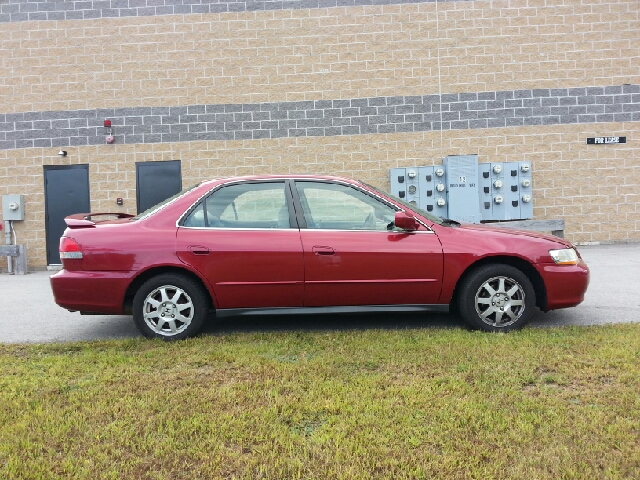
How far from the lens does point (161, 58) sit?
11312 mm

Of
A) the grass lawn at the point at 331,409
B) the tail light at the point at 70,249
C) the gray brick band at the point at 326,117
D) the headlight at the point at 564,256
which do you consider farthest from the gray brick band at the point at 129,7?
the grass lawn at the point at 331,409

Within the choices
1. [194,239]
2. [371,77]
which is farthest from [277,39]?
[194,239]

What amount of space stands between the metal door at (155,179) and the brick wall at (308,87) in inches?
6.5

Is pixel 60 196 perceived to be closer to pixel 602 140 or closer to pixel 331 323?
pixel 331 323

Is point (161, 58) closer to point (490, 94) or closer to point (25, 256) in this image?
point (25, 256)

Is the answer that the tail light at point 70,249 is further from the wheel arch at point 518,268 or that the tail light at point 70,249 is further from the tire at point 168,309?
the wheel arch at point 518,268

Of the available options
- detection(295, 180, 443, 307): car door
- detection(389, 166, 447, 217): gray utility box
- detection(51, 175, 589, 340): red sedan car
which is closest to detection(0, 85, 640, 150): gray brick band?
detection(389, 166, 447, 217): gray utility box

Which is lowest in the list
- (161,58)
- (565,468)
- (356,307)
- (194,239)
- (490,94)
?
(565,468)

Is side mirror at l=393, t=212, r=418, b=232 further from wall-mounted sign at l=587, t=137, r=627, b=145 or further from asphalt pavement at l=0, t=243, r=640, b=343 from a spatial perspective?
wall-mounted sign at l=587, t=137, r=627, b=145

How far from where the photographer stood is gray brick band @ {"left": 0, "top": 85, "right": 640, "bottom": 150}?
11.3 m

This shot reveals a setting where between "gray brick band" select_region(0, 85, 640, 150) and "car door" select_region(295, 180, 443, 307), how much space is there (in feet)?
22.6

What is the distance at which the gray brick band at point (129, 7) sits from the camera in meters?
11.3

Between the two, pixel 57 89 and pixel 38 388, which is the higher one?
pixel 57 89

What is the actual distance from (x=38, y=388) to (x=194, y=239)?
5.77 feet
